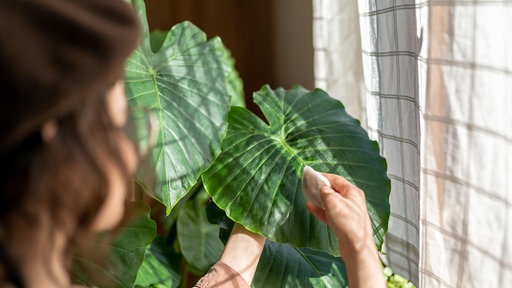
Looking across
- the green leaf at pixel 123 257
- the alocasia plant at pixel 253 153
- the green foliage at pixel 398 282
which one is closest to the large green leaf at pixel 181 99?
the alocasia plant at pixel 253 153

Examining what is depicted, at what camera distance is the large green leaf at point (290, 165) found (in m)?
1.18

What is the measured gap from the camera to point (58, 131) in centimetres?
56

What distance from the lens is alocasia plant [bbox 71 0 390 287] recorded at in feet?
3.88

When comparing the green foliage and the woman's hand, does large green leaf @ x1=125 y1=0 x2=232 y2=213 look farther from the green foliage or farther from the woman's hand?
the green foliage

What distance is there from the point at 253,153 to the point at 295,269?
22 cm

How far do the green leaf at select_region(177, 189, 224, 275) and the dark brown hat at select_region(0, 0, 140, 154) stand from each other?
1102mm

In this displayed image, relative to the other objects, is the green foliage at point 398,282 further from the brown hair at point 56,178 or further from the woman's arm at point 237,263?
the brown hair at point 56,178

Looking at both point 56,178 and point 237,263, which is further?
point 237,263

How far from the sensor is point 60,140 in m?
0.56

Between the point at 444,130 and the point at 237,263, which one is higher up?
the point at 444,130

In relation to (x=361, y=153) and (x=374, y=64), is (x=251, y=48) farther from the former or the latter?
(x=361, y=153)

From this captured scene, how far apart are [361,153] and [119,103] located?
0.71 metres

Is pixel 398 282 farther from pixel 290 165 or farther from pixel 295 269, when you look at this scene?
pixel 290 165

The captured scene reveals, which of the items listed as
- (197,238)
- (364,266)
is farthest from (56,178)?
(197,238)
